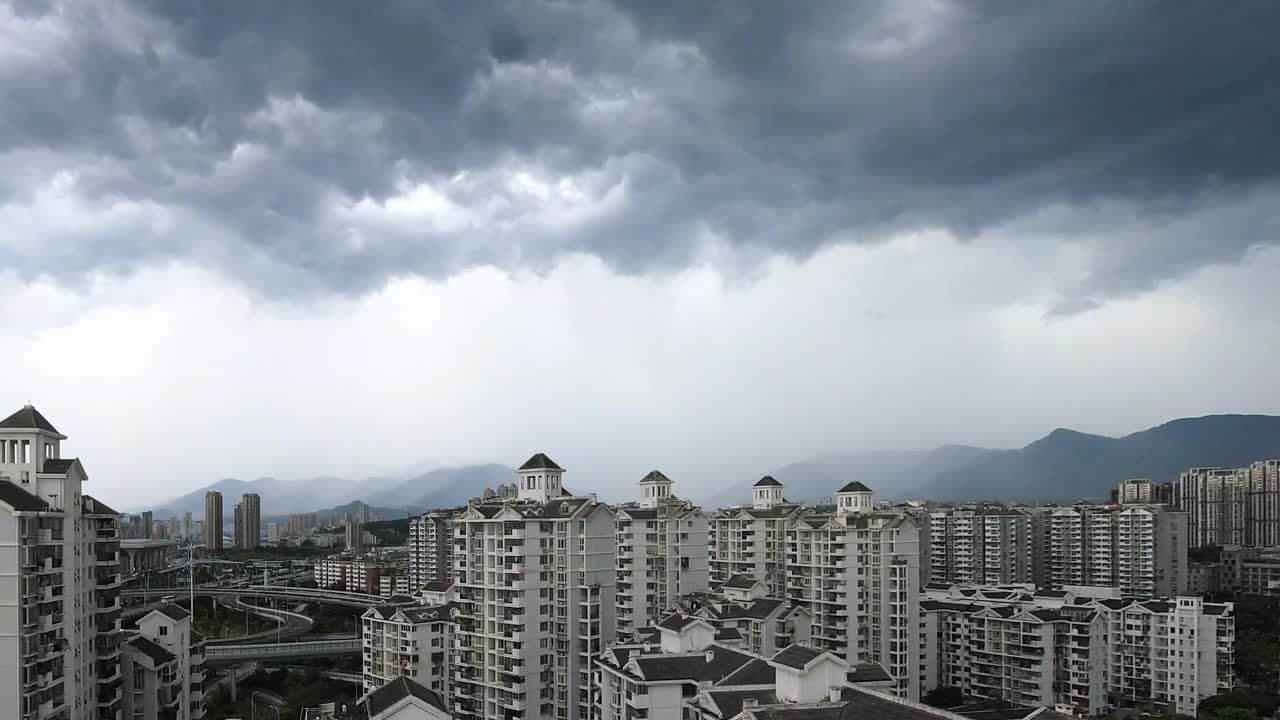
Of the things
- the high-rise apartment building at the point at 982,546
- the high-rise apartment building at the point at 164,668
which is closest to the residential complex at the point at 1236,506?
the high-rise apartment building at the point at 982,546

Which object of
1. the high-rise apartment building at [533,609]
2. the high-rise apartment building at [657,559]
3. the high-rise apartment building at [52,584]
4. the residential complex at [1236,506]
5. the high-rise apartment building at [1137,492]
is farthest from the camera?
the high-rise apartment building at [1137,492]

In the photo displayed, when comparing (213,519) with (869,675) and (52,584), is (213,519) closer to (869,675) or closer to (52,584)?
(52,584)

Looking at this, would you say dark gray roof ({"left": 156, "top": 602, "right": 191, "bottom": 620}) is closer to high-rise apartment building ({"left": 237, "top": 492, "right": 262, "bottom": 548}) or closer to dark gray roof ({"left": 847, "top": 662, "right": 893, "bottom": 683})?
dark gray roof ({"left": 847, "top": 662, "right": 893, "bottom": 683})

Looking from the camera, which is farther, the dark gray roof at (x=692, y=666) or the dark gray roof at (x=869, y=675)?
the dark gray roof at (x=869, y=675)

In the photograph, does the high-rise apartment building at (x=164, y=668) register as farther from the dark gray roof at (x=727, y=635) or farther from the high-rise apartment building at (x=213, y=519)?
the high-rise apartment building at (x=213, y=519)

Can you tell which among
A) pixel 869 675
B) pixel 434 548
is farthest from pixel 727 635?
pixel 434 548

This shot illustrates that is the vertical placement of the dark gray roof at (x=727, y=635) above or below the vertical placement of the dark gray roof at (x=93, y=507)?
below

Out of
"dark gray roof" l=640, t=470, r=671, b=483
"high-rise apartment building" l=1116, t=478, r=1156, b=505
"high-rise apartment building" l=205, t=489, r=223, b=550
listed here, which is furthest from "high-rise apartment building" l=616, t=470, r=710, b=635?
"high-rise apartment building" l=205, t=489, r=223, b=550
